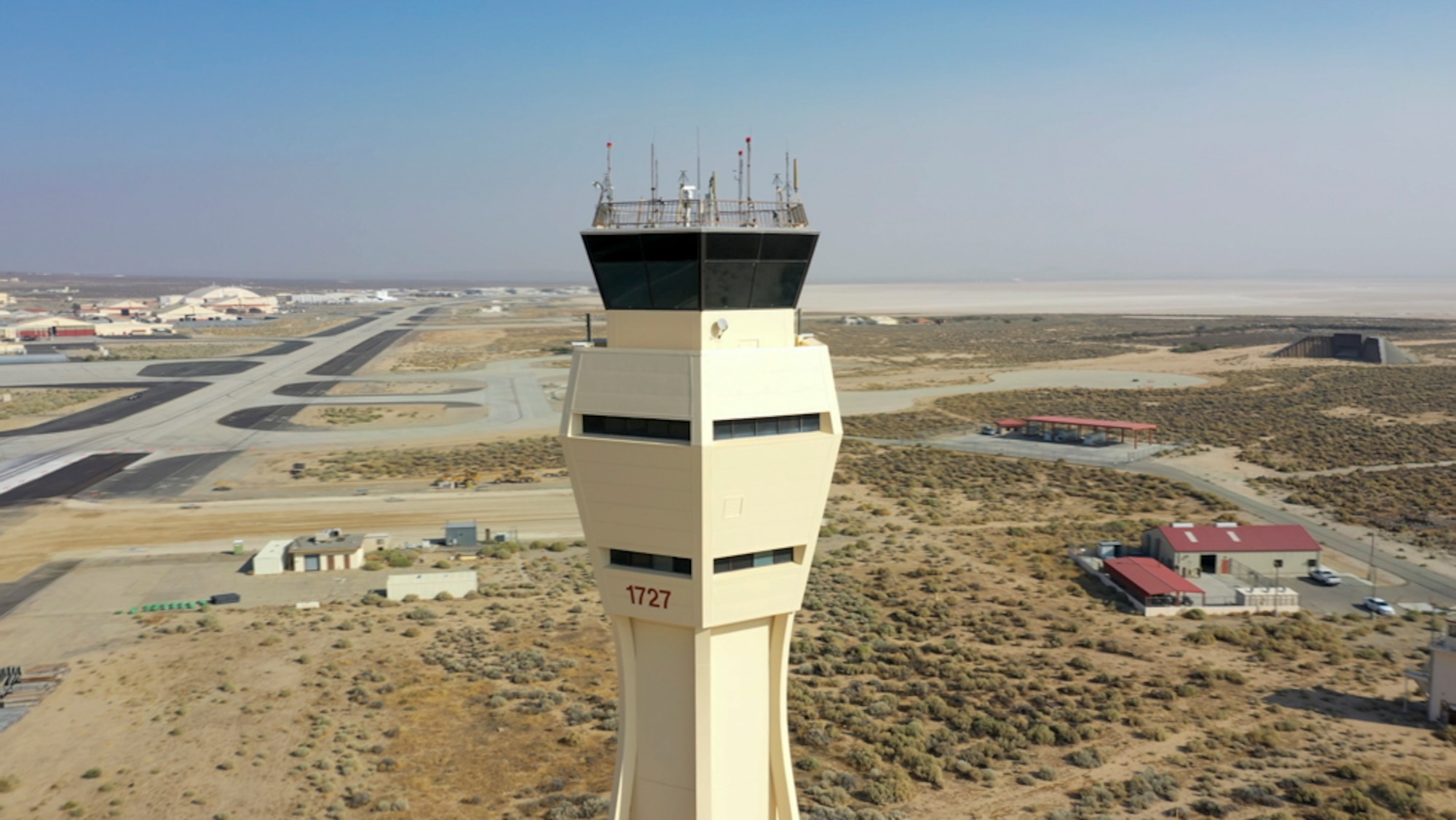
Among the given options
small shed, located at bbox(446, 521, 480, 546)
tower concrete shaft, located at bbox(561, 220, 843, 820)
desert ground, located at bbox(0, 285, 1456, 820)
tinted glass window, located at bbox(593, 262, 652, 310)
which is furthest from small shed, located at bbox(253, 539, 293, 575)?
tinted glass window, located at bbox(593, 262, 652, 310)

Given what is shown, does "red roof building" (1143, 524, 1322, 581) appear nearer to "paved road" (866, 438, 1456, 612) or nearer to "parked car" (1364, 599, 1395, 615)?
"paved road" (866, 438, 1456, 612)

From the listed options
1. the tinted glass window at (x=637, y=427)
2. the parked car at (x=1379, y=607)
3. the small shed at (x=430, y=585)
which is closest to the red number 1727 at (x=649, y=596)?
the tinted glass window at (x=637, y=427)

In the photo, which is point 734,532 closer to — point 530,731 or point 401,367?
point 530,731

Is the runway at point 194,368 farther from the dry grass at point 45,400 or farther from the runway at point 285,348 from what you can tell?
the dry grass at point 45,400

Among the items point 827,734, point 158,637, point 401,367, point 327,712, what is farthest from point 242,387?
point 827,734

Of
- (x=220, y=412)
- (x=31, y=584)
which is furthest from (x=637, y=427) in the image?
(x=220, y=412)

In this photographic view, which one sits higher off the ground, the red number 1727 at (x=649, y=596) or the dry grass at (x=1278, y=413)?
the red number 1727 at (x=649, y=596)

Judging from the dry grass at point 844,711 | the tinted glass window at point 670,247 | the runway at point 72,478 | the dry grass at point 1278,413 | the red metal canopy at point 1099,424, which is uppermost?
the tinted glass window at point 670,247

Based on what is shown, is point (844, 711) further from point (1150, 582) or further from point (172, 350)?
point (172, 350)
